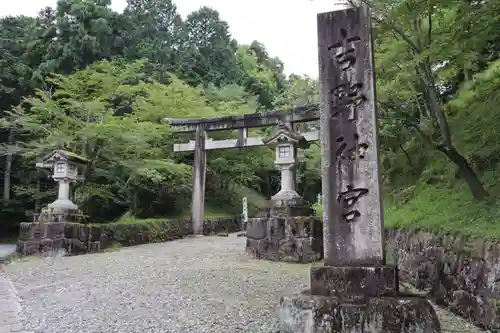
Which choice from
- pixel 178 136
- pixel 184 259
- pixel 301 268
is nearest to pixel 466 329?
pixel 301 268

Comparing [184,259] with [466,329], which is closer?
[466,329]

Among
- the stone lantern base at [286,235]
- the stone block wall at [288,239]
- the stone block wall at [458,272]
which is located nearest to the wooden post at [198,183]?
the stone lantern base at [286,235]

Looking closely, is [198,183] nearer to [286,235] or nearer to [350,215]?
[286,235]

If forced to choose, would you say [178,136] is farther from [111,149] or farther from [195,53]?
[195,53]

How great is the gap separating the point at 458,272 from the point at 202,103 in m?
15.5

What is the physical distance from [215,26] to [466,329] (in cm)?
3024

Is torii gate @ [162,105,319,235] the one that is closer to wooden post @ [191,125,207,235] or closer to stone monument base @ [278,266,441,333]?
wooden post @ [191,125,207,235]

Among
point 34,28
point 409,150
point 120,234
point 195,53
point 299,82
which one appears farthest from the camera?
point 195,53

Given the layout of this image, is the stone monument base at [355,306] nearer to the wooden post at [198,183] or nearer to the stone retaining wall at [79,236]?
the stone retaining wall at [79,236]

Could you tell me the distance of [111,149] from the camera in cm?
1346

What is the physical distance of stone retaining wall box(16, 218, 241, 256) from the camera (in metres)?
11.3

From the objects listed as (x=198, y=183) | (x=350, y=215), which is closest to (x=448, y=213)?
(x=350, y=215)

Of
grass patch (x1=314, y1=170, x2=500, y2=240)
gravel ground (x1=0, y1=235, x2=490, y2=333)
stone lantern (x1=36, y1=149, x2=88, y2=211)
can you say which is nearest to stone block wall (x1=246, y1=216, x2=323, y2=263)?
gravel ground (x1=0, y1=235, x2=490, y2=333)

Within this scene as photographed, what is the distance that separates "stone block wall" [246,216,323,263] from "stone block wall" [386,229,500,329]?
281cm
